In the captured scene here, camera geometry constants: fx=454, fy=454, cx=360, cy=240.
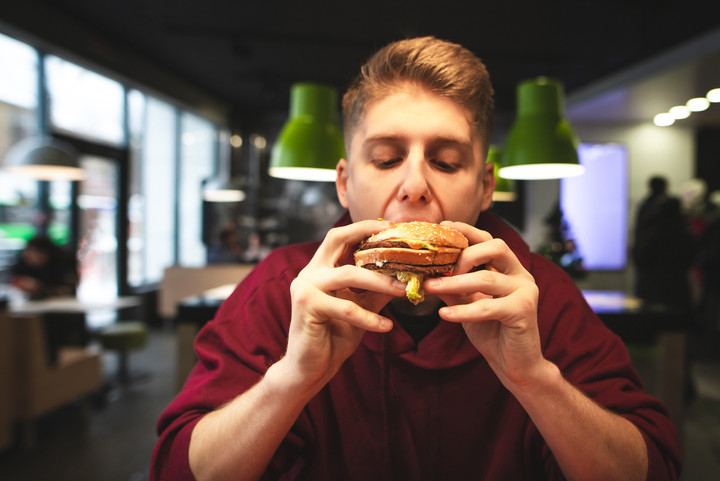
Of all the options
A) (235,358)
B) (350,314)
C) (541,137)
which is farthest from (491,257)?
(541,137)

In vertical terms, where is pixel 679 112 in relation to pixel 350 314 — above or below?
above

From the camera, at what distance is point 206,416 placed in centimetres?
99

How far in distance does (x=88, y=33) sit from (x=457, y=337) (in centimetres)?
662

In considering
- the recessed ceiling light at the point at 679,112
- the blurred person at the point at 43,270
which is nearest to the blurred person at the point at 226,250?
the blurred person at the point at 43,270

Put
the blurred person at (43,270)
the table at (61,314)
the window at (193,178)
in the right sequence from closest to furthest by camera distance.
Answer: the table at (61,314)
the blurred person at (43,270)
the window at (193,178)

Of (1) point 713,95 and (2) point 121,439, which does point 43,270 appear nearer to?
(2) point 121,439

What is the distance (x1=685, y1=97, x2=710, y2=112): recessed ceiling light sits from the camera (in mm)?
6864

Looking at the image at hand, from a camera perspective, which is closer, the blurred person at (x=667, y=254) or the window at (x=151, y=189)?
the blurred person at (x=667, y=254)

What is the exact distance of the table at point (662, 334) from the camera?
8.28 ft

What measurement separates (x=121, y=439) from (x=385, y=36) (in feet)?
18.0

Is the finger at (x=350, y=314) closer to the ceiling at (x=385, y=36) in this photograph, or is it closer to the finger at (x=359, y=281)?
the finger at (x=359, y=281)

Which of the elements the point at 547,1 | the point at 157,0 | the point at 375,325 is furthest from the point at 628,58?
the point at 375,325

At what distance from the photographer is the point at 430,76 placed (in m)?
1.13

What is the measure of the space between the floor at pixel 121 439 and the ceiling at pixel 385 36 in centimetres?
389
